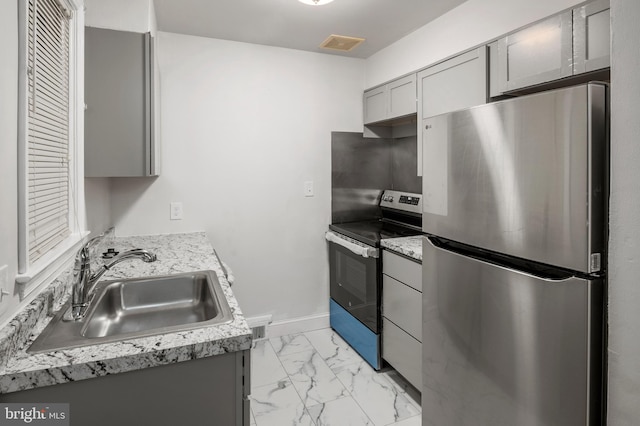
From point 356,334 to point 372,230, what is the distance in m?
0.78

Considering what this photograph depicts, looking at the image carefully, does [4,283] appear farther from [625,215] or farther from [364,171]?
[364,171]

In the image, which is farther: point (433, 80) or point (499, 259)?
point (433, 80)

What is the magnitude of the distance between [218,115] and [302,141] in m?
0.69

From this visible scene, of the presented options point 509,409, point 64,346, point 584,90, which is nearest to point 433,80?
point 584,90

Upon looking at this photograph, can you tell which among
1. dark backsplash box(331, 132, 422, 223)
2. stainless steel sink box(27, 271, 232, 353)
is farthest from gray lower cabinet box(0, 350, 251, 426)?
dark backsplash box(331, 132, 422, 223)

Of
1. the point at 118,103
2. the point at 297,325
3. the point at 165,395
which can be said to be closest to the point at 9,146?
the point at 165,395

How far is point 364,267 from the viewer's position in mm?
2656

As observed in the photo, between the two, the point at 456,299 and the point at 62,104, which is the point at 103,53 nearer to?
the point at 62,104

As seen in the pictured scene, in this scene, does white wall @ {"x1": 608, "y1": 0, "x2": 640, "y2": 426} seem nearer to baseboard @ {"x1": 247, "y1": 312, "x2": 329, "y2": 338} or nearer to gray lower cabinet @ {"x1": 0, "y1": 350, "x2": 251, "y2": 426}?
gray lower cabinet @ {"x1": 0, "y1": 350, "x2": 251, "y2": 426}

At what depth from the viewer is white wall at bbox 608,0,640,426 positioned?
2.82 feet

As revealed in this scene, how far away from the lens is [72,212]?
1651mm

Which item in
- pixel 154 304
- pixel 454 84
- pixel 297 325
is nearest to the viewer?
pixel 154 304

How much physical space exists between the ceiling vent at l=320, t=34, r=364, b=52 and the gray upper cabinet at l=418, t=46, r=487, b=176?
2.04 ft

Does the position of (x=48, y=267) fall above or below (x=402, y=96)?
below
